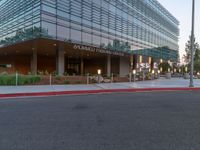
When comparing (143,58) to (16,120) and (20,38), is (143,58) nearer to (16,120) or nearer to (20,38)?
(20,38)

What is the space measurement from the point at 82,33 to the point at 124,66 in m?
19.8

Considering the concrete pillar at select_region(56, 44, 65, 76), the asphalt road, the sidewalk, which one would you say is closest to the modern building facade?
the concrete pillar at select_region(56, 44, 65, 76)

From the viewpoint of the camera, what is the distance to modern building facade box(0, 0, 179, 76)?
27.4 m

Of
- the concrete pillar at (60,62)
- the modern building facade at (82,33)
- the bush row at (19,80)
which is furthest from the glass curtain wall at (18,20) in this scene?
the bush row at (19,80)

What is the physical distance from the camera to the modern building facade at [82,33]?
1077 inches

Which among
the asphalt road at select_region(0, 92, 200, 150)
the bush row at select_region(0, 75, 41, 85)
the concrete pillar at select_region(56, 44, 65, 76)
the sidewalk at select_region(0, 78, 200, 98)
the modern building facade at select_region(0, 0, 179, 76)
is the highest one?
the modern building facade at select_region(0, 0, 179, 76)

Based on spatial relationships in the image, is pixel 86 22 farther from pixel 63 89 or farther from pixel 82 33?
pixel 63 89

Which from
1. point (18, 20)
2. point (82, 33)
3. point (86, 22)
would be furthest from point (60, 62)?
point (18, 20)

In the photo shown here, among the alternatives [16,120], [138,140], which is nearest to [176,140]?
[138,140]

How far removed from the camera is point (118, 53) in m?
39.7

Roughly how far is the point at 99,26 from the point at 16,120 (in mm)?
30121

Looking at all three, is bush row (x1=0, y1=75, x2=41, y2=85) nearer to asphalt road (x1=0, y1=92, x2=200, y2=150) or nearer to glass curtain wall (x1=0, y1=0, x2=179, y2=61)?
glass curtain wall (x1=0, y1=0, x2=179, y2=61)

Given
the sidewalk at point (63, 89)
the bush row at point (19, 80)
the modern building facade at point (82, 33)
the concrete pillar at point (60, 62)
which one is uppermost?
the modern building facade at point (82, 33)

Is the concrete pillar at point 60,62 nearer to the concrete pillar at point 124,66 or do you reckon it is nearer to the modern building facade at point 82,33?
the modern building facade at point 82,33
